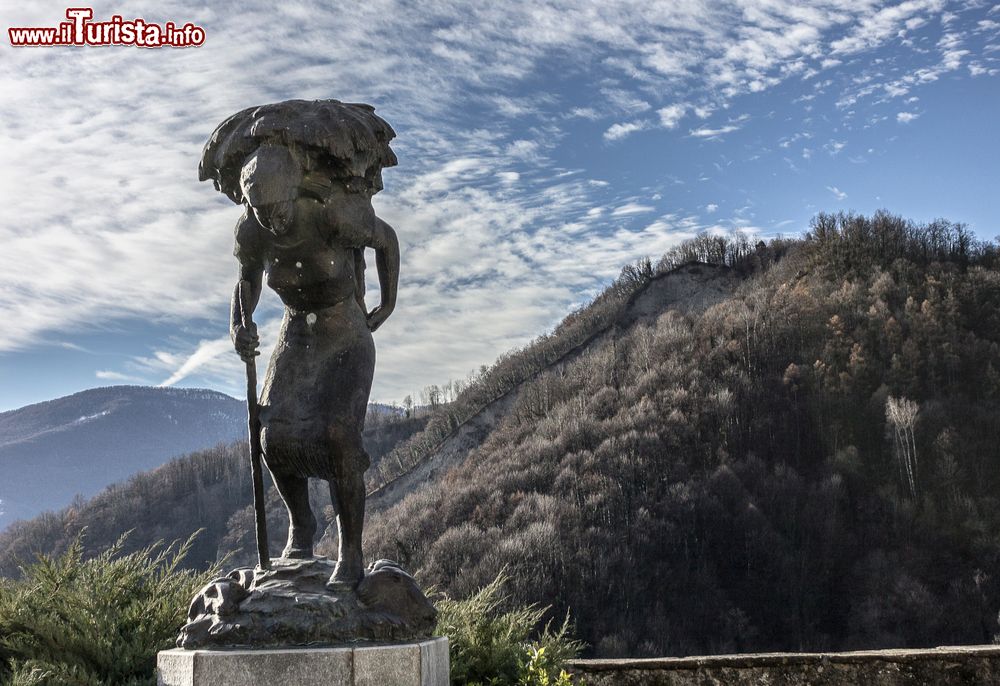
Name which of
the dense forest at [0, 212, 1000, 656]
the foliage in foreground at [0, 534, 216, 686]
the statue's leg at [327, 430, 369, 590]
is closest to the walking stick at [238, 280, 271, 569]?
the statue's leg at [327, 430, 369, 590]

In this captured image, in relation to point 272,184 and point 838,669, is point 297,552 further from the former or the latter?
point 838,669

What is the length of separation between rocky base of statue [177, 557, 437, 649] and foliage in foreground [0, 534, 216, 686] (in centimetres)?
102

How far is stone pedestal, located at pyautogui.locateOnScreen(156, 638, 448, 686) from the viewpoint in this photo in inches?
157

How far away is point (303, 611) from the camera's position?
4234 millimetres

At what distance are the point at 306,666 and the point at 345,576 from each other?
57cm

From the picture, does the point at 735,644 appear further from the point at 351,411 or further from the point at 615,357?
the point at 351,411

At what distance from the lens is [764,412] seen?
53.7 m

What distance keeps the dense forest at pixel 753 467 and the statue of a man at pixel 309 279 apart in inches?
1323

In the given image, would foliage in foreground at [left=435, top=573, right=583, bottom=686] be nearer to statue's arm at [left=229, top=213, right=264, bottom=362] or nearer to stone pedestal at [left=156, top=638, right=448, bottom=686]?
stone pedestal at [left=156, top=638, right=448, bottom=686]

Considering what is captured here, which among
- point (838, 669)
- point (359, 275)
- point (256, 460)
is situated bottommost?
point (838, 669)

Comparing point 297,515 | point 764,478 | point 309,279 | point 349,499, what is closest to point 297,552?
point 297,515

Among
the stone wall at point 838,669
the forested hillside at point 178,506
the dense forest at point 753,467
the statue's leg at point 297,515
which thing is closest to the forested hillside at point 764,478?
the dense forest at point 753,467

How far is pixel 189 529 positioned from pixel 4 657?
73534 millimetres

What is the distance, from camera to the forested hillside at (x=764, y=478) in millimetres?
41125
